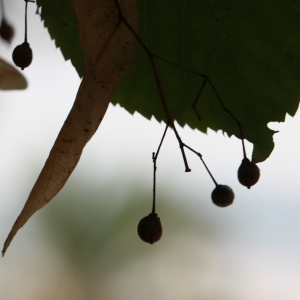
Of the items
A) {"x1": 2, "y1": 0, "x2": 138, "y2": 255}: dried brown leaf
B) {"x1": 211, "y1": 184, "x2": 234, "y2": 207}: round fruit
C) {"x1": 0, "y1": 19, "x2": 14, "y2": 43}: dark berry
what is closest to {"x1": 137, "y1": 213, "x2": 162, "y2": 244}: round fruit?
{"x1": 211, "y1": 184, "x2": 234, "y2": 207}: round fruit

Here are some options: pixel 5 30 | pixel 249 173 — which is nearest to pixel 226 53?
pixel 249 173

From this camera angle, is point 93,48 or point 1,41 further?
point 1,41

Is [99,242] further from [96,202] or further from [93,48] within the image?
[93,48]

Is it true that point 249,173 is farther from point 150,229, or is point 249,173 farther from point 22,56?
point 22,56

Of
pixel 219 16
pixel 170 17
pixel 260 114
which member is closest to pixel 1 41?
pixel 170 17

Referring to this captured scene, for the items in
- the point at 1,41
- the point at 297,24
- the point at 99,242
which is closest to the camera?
the point at 297,24

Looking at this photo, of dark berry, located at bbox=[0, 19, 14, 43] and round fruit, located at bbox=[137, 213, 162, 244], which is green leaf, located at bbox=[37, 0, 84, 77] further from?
round fruit, located at bbox=[137, 213, 162, 244]

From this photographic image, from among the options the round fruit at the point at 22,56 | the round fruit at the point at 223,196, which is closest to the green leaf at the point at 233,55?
the round fruit at the point at 223,196

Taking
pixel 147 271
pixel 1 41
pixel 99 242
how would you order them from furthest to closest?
pixel 147 271 → pixel 99 242 → pixel 1 41
